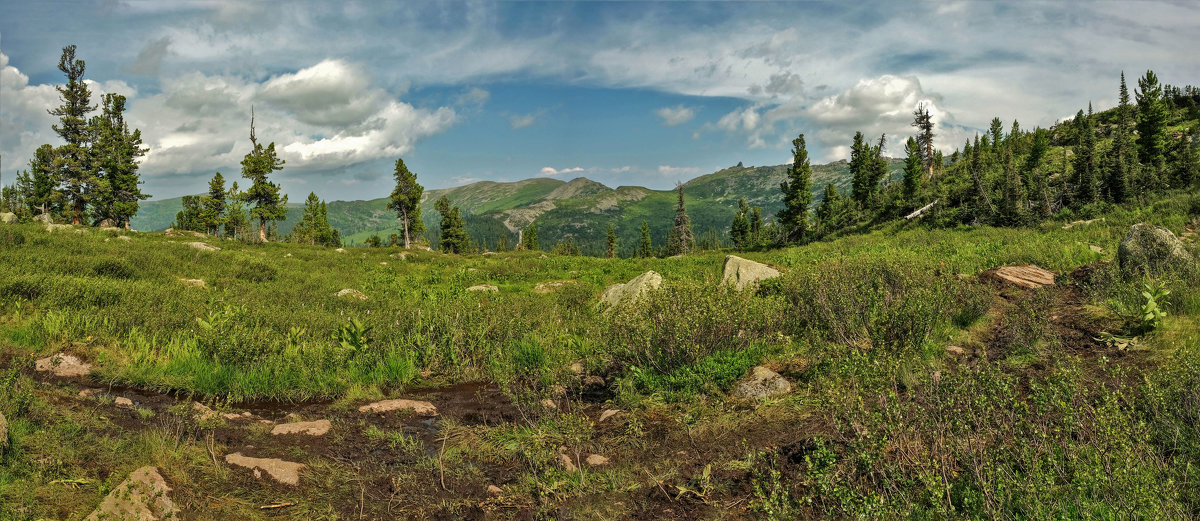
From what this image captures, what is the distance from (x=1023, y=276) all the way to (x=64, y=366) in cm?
1758

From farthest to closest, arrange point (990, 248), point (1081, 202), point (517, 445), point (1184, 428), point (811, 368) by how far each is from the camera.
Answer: point (1081, 202) → point (990, 248) → point (811, 368) → point (517, 445) → point (1184, 428)

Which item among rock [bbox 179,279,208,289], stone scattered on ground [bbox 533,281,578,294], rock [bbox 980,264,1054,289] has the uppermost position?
rock [bbox 179,279,208,289]

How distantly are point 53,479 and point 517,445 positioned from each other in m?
Result: 3.67

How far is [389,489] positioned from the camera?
4523mm

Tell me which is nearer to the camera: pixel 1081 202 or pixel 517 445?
pixel 517 445

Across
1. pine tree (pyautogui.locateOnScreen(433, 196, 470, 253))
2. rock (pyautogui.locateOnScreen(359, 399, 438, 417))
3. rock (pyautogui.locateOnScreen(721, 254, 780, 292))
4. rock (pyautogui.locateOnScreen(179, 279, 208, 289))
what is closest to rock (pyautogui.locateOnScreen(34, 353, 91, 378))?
rock (pyautogui.locateOnScreen(359, 399, 438, 417))

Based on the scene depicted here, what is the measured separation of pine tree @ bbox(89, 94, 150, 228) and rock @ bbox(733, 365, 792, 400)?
51.2 meters

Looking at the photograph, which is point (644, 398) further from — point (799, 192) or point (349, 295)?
point (799, 192)

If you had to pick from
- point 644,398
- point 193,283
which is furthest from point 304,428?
point 193,283

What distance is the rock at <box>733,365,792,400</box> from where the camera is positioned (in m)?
6.29

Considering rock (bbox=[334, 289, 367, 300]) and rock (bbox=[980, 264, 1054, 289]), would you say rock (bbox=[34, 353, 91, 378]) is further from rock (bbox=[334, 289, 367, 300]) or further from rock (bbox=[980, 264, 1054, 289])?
rock (bbox=[980, 264, 1054, 289])

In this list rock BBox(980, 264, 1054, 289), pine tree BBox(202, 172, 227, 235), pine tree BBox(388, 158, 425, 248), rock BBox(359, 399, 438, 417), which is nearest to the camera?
rock BBox(359, 399, 438, 417)

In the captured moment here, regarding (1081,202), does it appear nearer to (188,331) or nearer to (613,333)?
(613,333)

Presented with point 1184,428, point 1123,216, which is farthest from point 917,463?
point 1123,216
